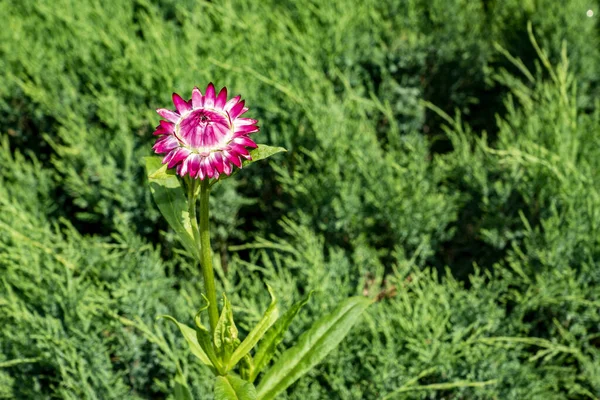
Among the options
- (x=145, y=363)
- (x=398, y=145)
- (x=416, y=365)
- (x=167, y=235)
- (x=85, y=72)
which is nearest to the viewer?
(x=416, y=365)

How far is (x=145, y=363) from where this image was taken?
2354mm

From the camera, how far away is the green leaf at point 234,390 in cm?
160

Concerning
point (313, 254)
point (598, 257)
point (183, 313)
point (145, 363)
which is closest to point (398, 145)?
point (313, 254)

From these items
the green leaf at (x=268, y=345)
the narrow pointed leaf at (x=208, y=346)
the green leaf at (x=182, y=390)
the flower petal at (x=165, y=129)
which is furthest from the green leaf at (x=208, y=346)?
the flower petal at (x=165, y=129)

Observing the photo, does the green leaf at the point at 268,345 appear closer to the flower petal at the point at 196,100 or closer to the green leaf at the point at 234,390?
the green leaf at the point at 234,390

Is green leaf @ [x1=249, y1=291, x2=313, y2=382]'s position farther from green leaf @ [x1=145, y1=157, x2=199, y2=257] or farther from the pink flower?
the pink flower

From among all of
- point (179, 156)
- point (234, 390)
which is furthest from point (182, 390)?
point (179, 156)

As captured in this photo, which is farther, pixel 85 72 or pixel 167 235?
pixel 85 72

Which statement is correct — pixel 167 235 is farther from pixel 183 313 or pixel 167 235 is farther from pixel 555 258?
pixel 555 258

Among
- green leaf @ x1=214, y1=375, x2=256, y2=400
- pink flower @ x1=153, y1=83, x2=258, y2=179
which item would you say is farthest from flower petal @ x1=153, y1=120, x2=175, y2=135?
green leaf @ x1=214, y1=375, x2=256, y2=400

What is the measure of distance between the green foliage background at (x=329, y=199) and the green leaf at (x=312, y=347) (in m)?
0.32

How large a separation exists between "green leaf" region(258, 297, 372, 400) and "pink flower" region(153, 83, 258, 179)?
64 centimetres

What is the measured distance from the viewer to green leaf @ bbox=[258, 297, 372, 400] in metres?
1.87

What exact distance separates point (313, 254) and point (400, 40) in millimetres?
1285
